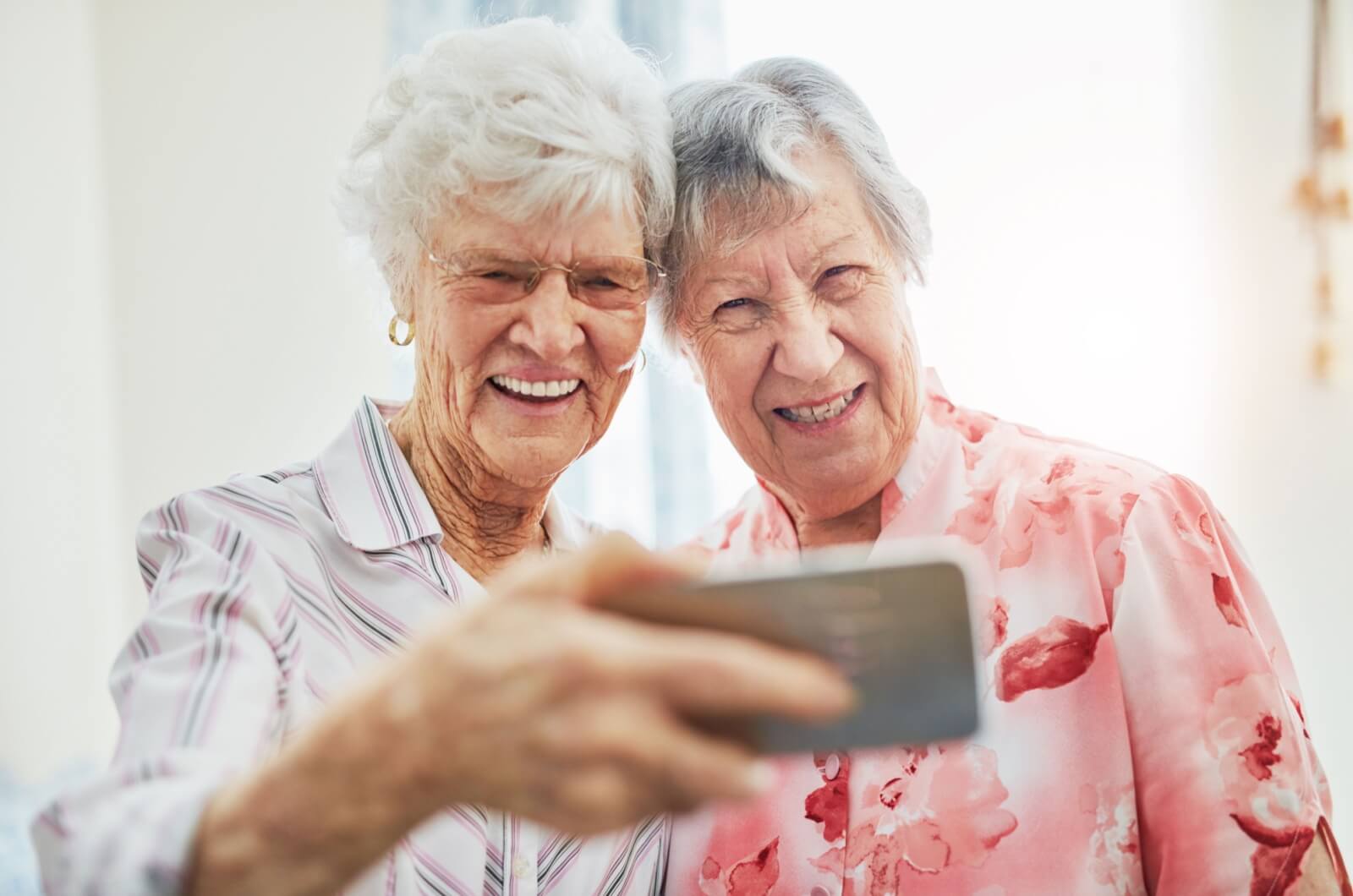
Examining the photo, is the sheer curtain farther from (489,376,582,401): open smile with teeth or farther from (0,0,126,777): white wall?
(489,376,582,401): open smile with teeth

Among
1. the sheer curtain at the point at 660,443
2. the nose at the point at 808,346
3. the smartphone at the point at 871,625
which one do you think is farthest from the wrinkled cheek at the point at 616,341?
the sheer curtain at the point at 660,443

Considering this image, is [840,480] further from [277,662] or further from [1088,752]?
[277,662]

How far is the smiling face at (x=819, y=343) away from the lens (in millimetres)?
1130

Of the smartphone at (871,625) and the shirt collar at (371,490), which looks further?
the shirt collar at (371,490)

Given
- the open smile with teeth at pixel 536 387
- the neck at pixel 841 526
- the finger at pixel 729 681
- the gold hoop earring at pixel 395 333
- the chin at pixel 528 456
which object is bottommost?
the finger at pixel 729 681

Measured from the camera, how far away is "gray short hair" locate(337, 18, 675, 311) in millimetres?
1078

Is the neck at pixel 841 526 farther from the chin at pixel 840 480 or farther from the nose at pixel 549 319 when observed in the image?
the nose at pixel 549 319

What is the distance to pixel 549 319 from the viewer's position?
111cm

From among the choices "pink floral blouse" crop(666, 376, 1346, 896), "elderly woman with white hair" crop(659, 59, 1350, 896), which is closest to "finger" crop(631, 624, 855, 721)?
"pink floral blouse" crop(666, 376, 1346, 896)

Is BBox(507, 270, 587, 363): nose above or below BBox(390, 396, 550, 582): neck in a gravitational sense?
above

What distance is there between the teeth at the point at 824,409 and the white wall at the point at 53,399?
1890 mm

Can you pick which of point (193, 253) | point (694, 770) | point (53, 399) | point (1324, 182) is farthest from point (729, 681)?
point (193, 253)

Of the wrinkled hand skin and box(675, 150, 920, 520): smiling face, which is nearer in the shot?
the wrinkled hand skin

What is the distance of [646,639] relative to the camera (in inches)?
19.7
